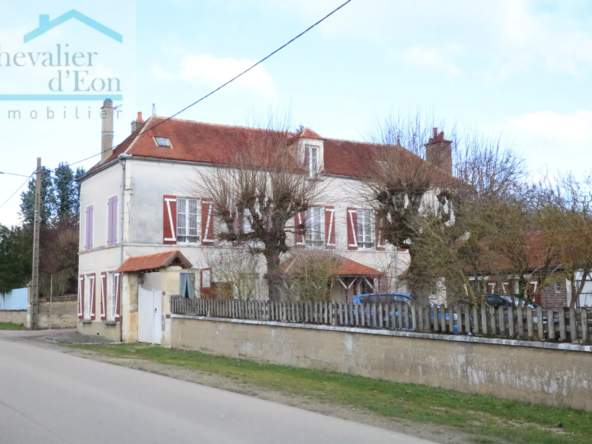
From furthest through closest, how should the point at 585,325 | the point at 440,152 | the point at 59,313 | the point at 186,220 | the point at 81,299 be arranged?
the point at 59,313 < the point at 81,299 < the point at 186,220 < the point at 440,152 < the point at 585,325

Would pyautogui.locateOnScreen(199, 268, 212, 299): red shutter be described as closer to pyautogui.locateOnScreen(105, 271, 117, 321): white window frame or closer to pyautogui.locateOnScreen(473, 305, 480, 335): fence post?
pyautogui.locateOnScreen(105, 271, 117, 321): white window frame

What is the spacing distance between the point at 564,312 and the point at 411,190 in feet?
24.4

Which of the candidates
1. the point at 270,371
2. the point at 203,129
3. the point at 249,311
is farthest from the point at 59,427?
the point at 203,129

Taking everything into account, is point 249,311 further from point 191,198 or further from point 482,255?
point 191,198

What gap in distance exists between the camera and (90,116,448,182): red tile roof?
84.5 ft

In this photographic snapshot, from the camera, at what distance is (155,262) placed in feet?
71.1

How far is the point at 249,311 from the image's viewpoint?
1761 centimetres

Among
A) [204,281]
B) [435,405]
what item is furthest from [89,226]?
[435,405]

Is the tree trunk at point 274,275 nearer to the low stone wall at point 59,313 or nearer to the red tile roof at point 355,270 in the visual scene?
the red tile roof at point 355,270

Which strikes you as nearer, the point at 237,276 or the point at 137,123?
the point at 237,276

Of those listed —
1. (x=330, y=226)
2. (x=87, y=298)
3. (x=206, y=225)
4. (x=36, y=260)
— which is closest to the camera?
(x=206, y=225)

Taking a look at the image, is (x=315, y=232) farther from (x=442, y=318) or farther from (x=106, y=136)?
(x=442, y=318)

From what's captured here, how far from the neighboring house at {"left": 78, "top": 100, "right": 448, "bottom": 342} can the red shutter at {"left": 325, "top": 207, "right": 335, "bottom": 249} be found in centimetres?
5

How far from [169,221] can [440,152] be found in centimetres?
1259
